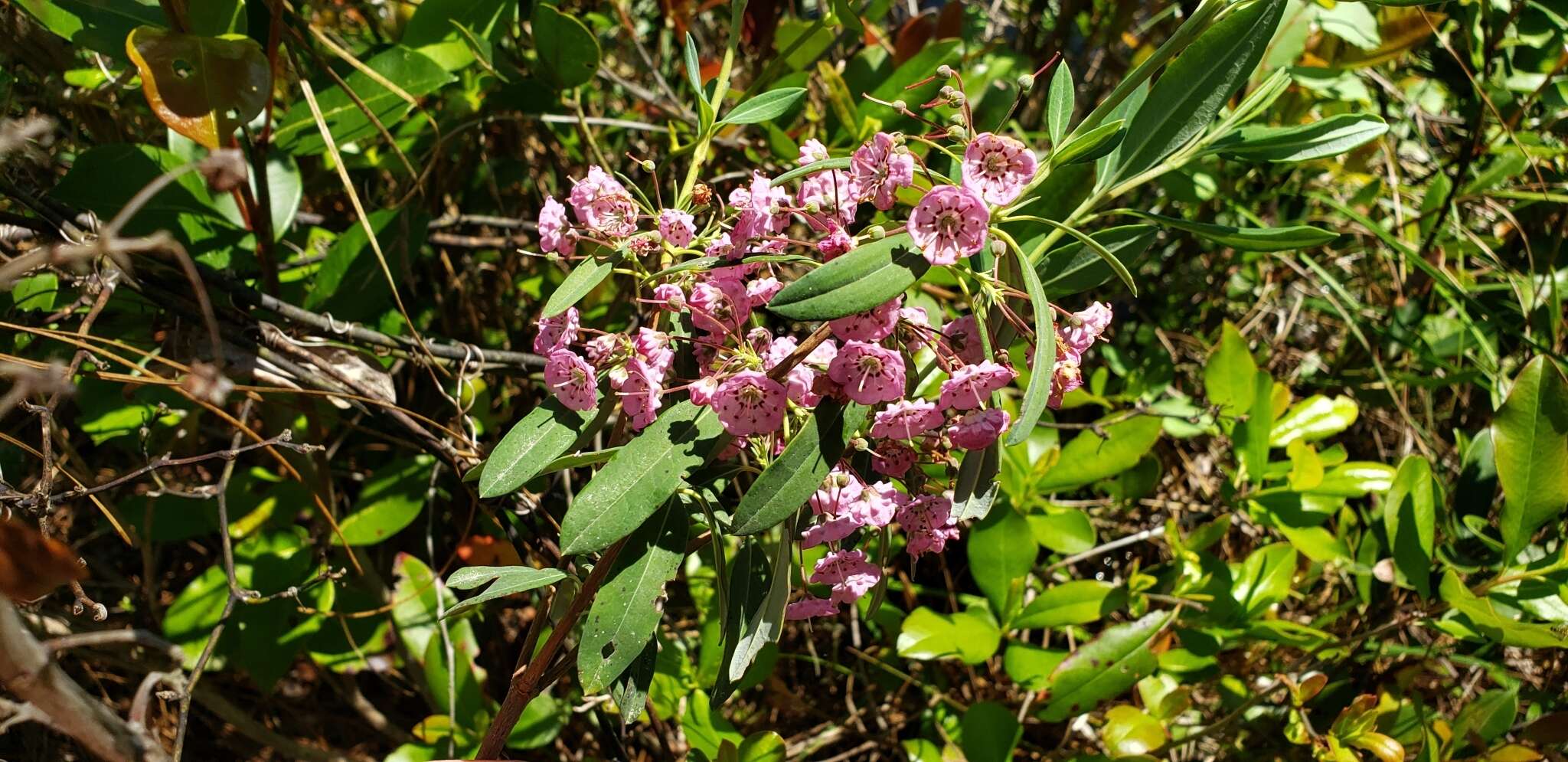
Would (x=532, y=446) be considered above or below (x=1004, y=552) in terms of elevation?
above

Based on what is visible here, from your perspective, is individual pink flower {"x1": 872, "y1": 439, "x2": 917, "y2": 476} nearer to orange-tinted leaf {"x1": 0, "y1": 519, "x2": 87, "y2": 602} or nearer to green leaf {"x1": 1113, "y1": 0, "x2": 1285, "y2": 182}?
green leaf {"x1": 1113, "y1": 0, "x2": 1285, "y2": 182}

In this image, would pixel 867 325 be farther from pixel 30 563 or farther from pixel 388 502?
pixel 388 502

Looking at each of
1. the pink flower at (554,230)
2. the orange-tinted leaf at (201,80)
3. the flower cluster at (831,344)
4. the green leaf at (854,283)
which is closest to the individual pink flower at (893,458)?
the flower cluster at (831,344)

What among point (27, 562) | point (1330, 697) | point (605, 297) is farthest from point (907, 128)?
point (27, 562)

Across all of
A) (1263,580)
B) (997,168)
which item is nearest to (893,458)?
(997,168)

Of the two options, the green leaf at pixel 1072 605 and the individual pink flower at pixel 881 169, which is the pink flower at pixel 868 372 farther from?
the green leaf at pixel 1072 605

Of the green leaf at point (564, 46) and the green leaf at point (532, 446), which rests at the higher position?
the green leaf at point (564, 46)

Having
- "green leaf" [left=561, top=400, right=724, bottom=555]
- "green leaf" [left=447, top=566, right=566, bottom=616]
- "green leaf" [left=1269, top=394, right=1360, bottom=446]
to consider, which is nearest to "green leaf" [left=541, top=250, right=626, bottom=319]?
"green leaf" [left=561, top=400, right=724, bottom=555]
